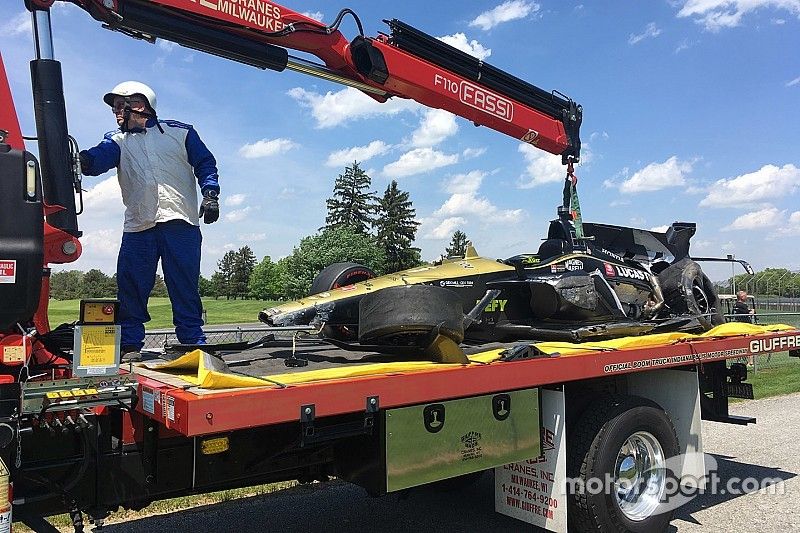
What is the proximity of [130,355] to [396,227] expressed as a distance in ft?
215

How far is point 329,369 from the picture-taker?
342 centimetres

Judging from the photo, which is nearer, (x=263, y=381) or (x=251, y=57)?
(x=263, y=381)

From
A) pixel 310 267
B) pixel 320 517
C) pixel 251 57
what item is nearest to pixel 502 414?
pixel 320 517

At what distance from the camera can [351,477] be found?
12.9 ft

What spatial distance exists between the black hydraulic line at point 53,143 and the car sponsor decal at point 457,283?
2.70 m

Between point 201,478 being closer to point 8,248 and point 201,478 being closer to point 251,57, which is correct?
point 8,248

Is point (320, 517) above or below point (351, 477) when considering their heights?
below

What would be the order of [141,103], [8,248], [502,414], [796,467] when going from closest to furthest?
1. [8,248]
2. [502,414]
3. [141,103]
4. [796,467]

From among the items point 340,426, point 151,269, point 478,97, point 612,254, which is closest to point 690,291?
point 612,254

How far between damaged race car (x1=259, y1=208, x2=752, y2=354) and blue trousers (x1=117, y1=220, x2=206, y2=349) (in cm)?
66

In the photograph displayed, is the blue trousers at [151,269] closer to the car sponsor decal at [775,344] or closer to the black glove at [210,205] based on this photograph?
the black glove at [210,205]

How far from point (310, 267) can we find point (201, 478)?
134ft

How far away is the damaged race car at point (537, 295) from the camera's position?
4.01 metres

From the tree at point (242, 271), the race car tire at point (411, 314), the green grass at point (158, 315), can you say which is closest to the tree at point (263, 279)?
the tree at point (242, 271)
